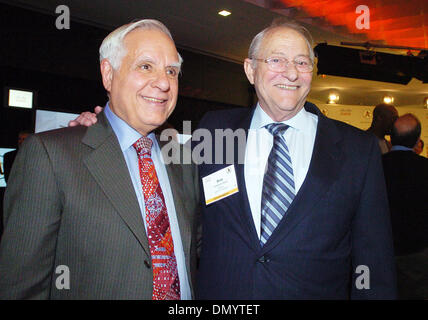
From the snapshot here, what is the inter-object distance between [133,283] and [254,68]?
1149 mm

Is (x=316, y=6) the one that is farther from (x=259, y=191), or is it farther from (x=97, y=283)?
(x=97, y=283)

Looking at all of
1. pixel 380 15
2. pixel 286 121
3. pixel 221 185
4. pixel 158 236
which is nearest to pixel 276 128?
pixel 286 121

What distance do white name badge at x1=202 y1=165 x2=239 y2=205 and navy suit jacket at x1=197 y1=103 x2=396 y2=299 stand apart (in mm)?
24

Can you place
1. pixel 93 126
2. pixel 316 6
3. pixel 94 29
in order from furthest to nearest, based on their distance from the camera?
pixel 94 29, pixel 316 6, pixel 93 126

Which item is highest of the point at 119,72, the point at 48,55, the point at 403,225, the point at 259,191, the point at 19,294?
the point at 48,55

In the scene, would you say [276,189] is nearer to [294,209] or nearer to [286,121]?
[294,209]

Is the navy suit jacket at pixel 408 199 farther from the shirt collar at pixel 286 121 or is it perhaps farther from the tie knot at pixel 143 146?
the tie knot at pixel 143 146

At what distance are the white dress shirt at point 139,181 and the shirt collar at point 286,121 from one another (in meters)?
0.56

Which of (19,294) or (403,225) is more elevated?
(403,225)

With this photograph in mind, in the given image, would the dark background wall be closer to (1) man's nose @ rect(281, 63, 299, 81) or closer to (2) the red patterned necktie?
(2) the red patterned necktie

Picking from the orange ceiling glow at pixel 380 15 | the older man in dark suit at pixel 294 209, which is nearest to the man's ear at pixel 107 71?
the older man in dark suit at pixel 294 209

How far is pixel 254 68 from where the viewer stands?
1.77 meters

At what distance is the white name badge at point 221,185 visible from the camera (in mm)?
1562

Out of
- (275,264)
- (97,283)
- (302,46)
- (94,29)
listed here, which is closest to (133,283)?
(97,283)
